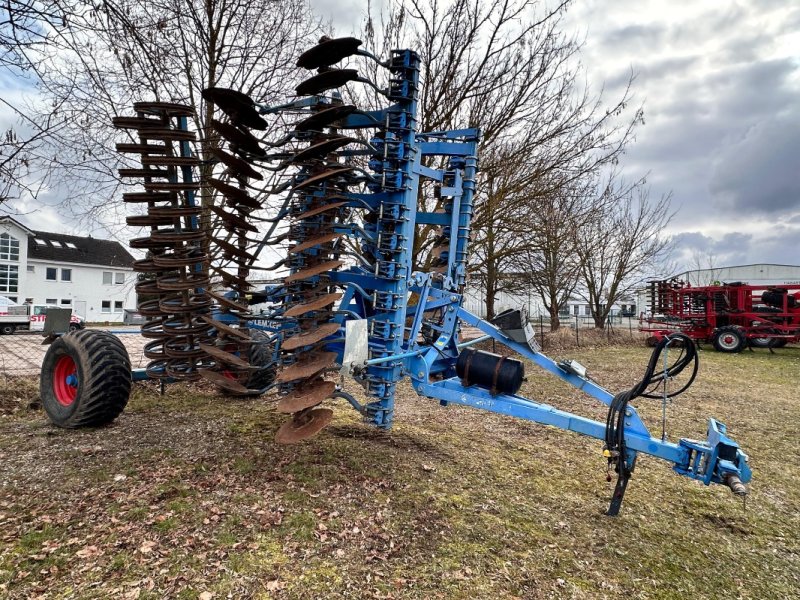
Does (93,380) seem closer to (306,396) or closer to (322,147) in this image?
(306,396)

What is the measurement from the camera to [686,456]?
11.0 ft

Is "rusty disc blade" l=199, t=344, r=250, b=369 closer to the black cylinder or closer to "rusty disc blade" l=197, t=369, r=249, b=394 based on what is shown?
"rusty disc blade" l=197, t=369, r=249, b=394

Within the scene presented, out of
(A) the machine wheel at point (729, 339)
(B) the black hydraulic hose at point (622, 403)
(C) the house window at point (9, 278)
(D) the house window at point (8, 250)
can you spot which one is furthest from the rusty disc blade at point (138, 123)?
(C) the house window at point (9, 278)

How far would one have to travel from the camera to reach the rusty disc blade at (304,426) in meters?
3.68

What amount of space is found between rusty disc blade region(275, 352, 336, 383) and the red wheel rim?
11.1 feet

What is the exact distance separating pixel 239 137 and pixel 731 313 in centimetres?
1898

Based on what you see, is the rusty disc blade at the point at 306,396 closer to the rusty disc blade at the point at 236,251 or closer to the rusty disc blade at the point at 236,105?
the rusty disc blade at the point at 236,251

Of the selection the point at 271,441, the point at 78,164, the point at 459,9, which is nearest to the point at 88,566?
the point at 271,441

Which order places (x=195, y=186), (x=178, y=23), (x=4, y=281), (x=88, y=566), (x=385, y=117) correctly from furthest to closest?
(x=4, y=281) → (x=178, y=23) → (x=195, y=186) → (x=385, y=117) → (x=88, y=566)

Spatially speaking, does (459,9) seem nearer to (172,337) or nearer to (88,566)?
(172,337)

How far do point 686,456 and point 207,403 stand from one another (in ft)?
19.7

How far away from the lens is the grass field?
2.90 m

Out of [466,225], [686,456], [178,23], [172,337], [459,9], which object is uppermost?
[459,9]

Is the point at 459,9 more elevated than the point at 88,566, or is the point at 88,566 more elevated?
the point at 459,9
